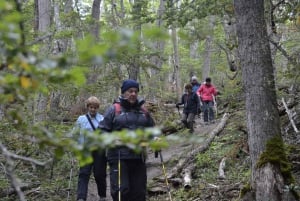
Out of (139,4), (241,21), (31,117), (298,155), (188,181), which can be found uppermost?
(139,4)

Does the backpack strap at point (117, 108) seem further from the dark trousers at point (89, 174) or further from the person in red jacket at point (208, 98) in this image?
the person in red jacket at point (208, 98)

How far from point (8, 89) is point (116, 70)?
559 inches

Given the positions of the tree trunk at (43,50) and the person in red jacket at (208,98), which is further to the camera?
the person in red jacket at (208,98)

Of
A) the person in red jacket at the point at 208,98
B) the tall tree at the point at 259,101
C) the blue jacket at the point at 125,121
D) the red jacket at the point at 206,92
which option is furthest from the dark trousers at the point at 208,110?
the blue jacket at the point at 125,121

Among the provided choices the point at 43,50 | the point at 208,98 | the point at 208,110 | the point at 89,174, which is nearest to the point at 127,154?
the point at 89,174

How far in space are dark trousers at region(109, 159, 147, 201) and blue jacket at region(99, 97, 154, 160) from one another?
13 centimetres

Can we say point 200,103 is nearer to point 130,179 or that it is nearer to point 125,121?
point 130,179

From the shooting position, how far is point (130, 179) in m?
6.80

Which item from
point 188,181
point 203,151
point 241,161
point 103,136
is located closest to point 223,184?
point 188,181

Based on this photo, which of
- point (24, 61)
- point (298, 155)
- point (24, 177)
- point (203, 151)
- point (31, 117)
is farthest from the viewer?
point (203, 151)

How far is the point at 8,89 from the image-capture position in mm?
2021

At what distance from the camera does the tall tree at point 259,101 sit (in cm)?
665

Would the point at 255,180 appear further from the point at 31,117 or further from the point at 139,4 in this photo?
the point at 139,4

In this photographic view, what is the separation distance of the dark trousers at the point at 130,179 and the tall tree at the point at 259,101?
1.59 metres
